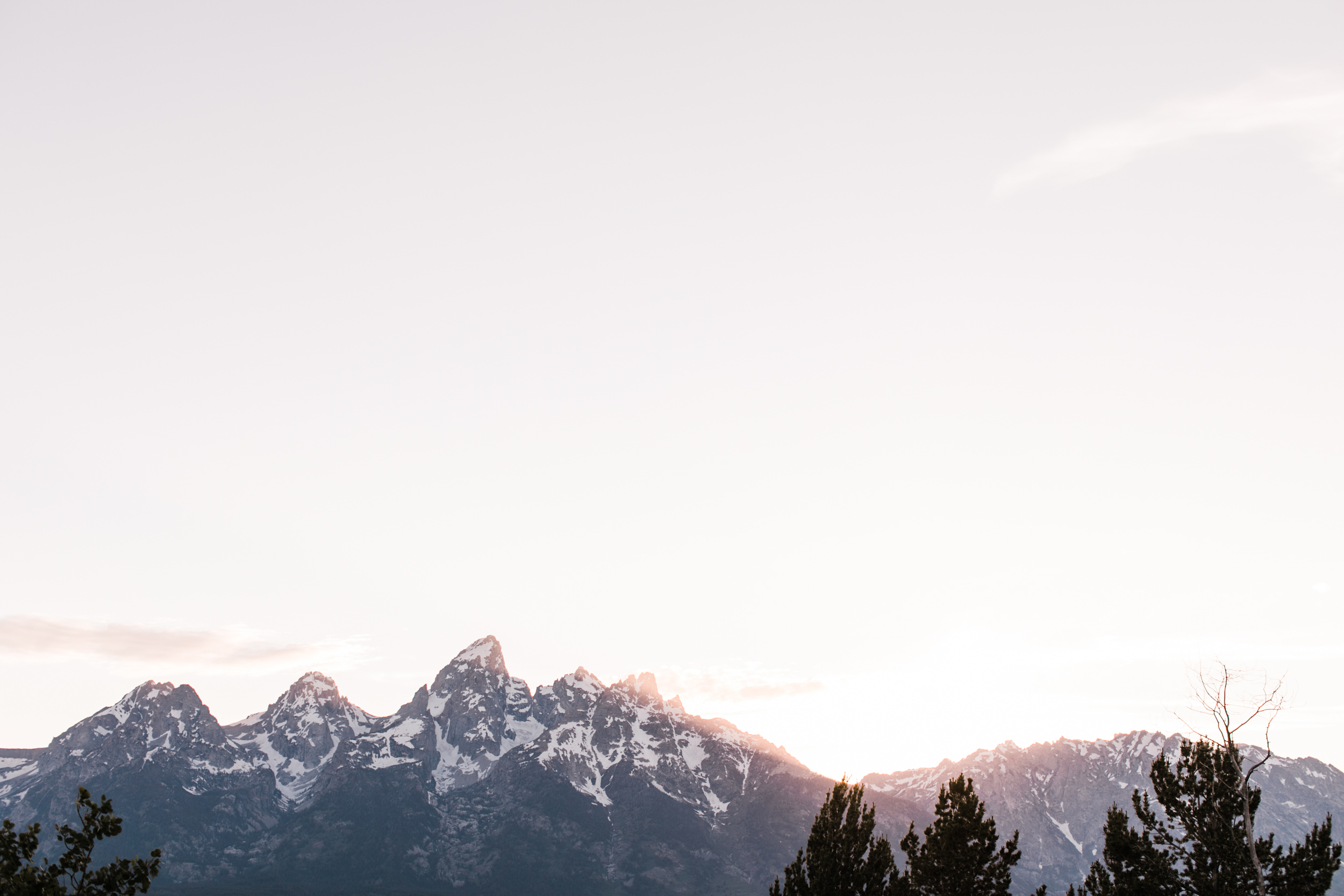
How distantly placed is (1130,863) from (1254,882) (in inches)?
282

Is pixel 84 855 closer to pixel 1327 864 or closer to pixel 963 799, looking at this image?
pixel 963 799

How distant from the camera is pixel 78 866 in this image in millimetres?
37031

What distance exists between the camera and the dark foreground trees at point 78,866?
35688mm

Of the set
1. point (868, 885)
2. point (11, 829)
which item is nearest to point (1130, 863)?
point (868, 885)

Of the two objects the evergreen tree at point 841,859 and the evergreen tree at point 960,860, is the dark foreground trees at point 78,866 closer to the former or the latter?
the evergreen tree at point 841,859

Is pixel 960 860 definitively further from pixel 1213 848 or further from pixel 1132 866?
pixel 1213 848

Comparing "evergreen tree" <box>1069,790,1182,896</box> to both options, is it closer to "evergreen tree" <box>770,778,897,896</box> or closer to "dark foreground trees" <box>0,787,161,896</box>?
"evergreen tree" <box>770,778,897,896</box>

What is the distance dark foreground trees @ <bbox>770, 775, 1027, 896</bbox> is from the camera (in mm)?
56469

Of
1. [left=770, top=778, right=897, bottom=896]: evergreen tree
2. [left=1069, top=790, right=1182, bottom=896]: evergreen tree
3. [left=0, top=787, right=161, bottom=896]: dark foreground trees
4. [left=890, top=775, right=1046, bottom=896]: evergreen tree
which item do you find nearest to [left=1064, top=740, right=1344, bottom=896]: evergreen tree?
[left=1069, top=790, right=1182, bottom=896]: evergreen tree

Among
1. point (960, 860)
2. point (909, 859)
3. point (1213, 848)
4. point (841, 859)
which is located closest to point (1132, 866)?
point (1213, 848)

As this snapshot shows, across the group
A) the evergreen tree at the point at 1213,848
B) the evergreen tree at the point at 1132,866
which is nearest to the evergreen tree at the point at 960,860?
the evergreen tree at the point at 1132,866

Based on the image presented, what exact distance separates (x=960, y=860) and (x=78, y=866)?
45853 millimetres

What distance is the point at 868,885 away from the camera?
56469 mm

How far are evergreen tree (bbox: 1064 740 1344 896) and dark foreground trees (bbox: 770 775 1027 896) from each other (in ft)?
20.9
